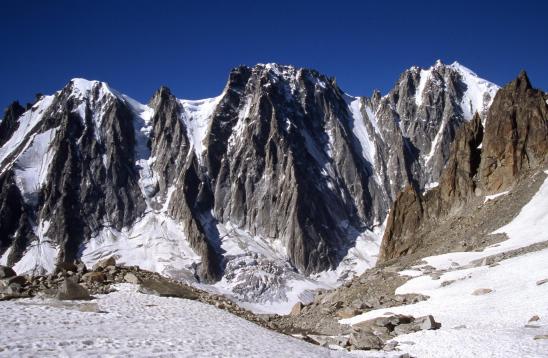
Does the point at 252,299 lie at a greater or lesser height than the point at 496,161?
lesser

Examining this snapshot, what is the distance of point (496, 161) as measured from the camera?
80438mm

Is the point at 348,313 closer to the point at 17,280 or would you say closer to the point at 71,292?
the point at 71,292

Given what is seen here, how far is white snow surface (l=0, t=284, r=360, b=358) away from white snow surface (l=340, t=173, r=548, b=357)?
6952mm

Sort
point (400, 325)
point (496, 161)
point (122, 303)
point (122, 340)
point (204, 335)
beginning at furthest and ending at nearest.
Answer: point (496, 161), point (400, 325), point (122, 303), point (204, 335), point (122, 340)

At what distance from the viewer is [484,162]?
83.3 m

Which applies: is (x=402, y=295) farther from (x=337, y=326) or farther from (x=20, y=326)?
(x=20, y=326)

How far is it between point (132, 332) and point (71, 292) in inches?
240

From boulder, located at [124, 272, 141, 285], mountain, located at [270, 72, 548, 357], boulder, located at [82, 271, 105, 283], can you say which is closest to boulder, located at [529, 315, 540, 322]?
mountain, located at [270, 72, 548, 357]

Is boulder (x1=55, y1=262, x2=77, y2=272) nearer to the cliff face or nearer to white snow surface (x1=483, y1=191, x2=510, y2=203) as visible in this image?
the cliff face

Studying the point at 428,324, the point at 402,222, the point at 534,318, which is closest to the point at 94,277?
the point at 428,324

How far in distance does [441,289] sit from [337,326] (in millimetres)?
9196

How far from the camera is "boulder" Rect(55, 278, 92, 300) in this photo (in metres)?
22.5

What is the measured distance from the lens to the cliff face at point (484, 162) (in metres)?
77.9

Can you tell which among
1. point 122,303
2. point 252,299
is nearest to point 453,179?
point 122,303
